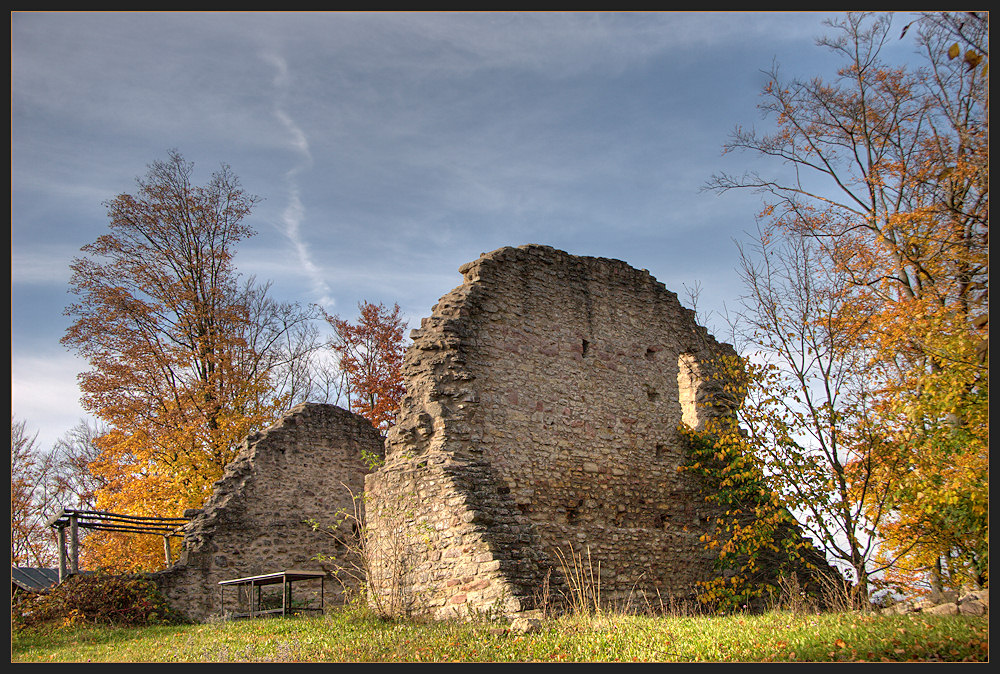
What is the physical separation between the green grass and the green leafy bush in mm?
2222

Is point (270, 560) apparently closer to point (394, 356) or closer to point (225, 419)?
point (225, 419)

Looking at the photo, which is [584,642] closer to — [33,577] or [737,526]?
[737,526]

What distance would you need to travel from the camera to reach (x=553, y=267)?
1198 cm

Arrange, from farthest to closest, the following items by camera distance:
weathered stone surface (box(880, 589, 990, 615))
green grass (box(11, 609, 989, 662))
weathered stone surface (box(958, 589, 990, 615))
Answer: weathered stone surface (box(880, 589, 990, 615)) < weathered stone surface (box(958, 589, 990, 615)) < green grass (box(11, 609, 989, 662))

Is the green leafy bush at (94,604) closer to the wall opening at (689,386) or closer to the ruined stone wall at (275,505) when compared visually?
the ruined stone wall at (275,505)

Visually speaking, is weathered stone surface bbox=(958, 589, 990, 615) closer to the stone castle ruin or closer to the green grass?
the green grass

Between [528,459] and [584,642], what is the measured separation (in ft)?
13.2

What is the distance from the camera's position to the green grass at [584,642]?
6250 mm

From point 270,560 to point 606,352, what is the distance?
737 cm

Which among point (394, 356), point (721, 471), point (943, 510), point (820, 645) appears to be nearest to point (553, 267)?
point (721, 471)

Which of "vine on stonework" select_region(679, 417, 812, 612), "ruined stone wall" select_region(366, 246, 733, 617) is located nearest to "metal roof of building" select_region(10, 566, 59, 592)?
"ruined stone wall" select_region(366, 246, 733, 617)

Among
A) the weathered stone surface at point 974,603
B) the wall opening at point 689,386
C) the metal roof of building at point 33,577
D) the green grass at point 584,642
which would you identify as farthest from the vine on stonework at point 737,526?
the metal roof of building at point 33,577

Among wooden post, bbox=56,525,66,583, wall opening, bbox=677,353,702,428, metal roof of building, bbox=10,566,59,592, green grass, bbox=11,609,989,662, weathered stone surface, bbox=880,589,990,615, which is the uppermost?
wall opening, bbox=677,353,702,428

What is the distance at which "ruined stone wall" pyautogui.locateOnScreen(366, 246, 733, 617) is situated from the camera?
9.53 metres
